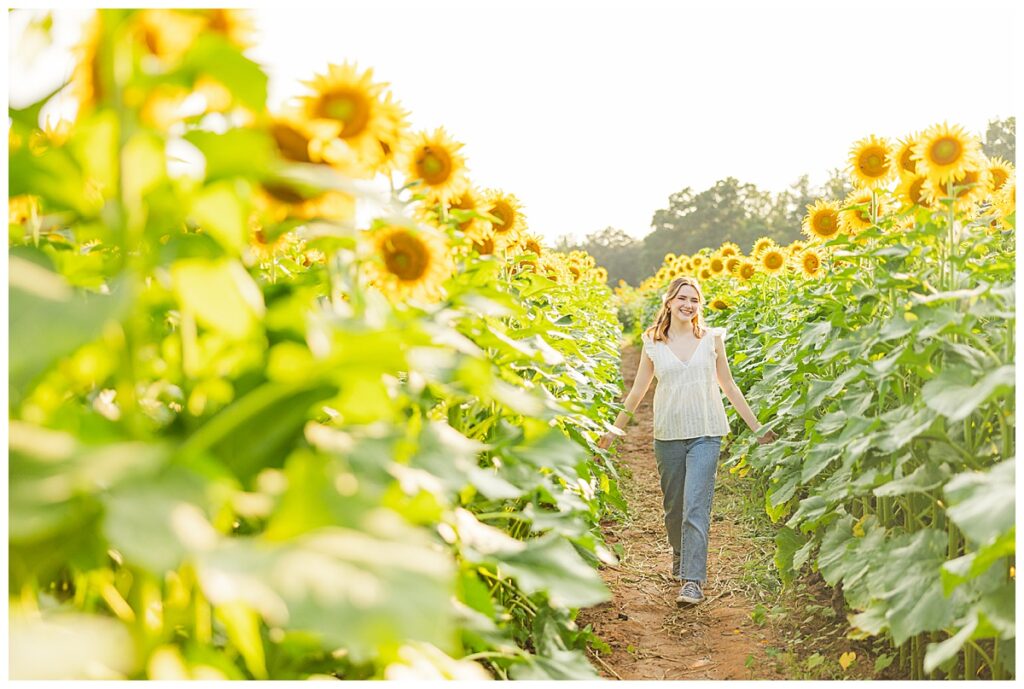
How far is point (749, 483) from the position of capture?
6.98 meters

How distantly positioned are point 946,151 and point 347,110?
2895mm

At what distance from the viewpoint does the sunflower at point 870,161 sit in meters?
4.66

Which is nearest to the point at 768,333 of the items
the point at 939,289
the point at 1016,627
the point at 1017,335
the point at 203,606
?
the point at 939,289

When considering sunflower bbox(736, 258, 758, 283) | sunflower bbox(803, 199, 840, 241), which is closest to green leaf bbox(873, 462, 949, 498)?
sunflower bbox(803, 199, 840, 241)

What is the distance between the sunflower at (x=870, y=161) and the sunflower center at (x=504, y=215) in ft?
6.60

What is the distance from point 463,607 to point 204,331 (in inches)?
33.2

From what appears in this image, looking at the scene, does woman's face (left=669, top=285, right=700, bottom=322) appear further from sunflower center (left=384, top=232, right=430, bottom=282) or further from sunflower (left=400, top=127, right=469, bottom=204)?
sunflower center (left=384, top=232, right=430, bottom=282)

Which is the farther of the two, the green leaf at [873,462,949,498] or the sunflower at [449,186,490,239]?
the sunflower at [449,186,490,239]

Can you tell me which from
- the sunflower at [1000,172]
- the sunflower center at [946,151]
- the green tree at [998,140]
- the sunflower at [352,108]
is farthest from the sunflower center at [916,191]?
the green tree at [998,140]

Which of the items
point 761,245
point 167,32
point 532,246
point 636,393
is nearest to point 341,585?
point 167,32

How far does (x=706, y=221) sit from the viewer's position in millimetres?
54031

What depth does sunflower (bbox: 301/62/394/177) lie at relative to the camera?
2146 millimetres

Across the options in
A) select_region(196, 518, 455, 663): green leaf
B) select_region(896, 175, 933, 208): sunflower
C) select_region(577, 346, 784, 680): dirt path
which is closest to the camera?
select_region(196, 518, 455, 663): green leaf

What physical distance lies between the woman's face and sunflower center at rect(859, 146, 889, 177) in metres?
1.20
